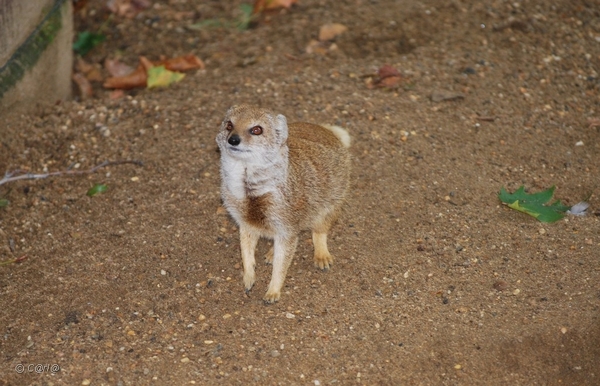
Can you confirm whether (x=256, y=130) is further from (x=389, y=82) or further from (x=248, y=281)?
(x=389, y=82)

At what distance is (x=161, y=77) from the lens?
621 centimetres

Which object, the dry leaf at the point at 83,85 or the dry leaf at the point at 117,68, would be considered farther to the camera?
the dry leaf at the point at 117,68

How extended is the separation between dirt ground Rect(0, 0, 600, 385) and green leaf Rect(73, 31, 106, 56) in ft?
0.27

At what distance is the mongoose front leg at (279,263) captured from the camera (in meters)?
4.46

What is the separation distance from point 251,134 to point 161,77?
2.32 meters

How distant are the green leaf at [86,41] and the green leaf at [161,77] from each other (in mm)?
1013

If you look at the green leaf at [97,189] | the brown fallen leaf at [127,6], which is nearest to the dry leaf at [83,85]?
the brown fallen leaf at [127,6]

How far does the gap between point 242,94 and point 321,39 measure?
1.12m

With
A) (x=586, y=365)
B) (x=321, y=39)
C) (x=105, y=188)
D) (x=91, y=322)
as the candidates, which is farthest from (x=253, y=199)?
(x=321, y=39)

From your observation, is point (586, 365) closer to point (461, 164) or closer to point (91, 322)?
point (461, 164)

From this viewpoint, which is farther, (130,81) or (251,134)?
(130,81)

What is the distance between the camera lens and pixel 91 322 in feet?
14.2

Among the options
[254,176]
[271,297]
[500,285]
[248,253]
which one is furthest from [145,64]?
[500,285]

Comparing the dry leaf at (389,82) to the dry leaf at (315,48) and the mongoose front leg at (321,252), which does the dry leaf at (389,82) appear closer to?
the dry leaf at (315,48)
